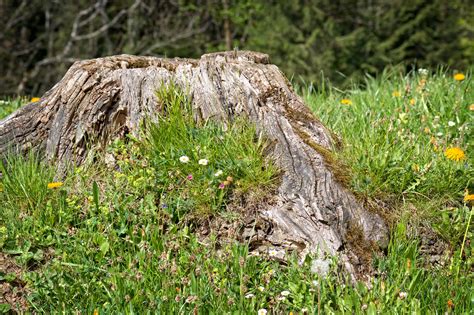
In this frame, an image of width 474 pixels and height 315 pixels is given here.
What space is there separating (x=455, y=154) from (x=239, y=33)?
13340mm

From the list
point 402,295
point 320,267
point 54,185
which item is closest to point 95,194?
point 54,185

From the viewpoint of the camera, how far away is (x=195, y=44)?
16.1 m

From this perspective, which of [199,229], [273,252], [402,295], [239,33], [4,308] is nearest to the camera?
[402,295]

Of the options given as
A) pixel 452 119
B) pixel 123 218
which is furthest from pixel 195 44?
pixel 123 218

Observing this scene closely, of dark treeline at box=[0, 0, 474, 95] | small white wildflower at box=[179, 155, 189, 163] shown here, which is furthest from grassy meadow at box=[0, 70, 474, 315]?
dark treeline at box=[0, 0, 474, 95]

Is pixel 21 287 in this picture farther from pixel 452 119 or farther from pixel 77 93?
pixel 452 119

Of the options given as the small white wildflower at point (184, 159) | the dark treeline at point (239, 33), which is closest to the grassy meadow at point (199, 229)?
the small white wildflower at point (184, 159)

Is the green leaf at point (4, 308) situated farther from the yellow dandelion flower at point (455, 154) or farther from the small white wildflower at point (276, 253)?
the yellow dandelion flower at point (455, 154)

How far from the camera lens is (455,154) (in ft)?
12.3

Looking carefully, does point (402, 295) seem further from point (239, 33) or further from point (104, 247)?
point (239, 33)

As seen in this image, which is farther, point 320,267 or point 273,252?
point 273,252

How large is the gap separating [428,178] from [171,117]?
1.35 metres

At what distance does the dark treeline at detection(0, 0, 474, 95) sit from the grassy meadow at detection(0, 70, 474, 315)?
9063 mm

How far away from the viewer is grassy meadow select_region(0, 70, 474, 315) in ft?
10.0
